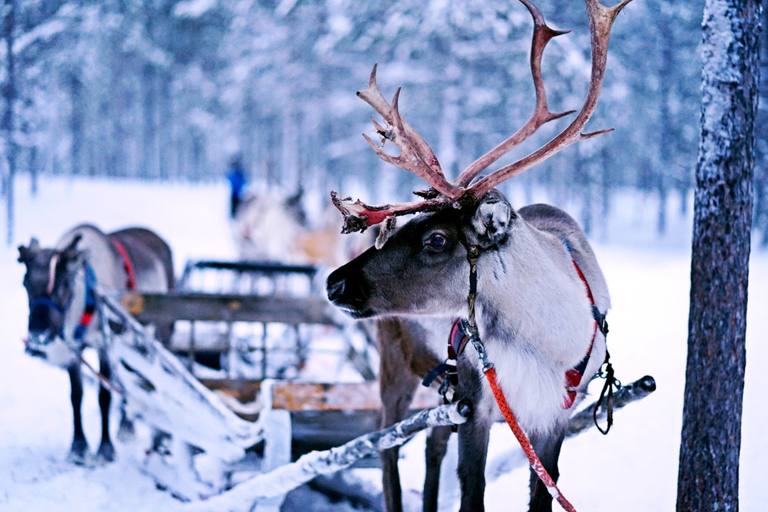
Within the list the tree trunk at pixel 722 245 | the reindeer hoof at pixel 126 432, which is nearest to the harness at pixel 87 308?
the reindeer hoof at pixel 126 432

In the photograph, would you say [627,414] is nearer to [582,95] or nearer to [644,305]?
[644,305]

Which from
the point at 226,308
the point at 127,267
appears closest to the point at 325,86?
the point at 127,267

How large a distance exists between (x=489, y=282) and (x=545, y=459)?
0.83 m

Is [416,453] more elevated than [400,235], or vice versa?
[400,235]

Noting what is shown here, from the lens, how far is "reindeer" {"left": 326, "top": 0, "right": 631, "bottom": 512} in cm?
246

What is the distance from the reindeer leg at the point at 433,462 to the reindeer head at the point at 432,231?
4.06ft

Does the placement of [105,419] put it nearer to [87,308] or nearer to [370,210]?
[87,308]

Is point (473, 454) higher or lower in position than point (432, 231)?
lower

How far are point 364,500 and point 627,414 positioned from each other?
2.53 meters

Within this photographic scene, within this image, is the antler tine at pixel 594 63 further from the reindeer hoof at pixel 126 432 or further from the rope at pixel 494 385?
the reindeer hoof at pixel 126 432

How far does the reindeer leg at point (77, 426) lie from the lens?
4723 mm

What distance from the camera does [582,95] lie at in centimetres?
1414

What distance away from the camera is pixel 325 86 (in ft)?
76.1

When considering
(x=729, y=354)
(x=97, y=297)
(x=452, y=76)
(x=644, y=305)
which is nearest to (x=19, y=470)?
(x=97, y=297)
